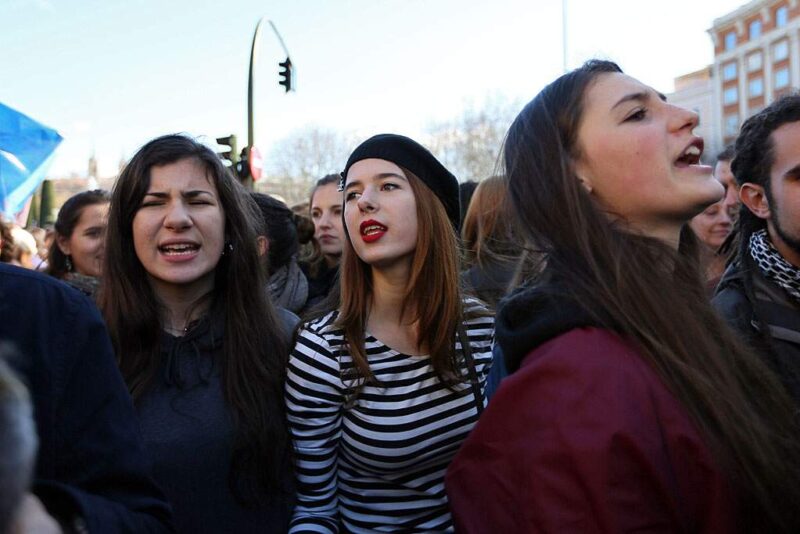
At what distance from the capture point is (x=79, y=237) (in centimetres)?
434

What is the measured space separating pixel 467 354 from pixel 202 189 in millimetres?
1145

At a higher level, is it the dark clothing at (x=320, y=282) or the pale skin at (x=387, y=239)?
the pale skin at (x=387, y=239)

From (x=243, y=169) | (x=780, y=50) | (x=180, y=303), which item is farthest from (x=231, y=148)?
(x=780, y=50)

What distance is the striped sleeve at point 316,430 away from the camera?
2.20 meters

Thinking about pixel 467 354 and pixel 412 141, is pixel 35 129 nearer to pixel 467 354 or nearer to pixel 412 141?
pixel 412 141

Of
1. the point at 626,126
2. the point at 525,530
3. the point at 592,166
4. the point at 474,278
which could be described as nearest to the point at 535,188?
the point at 592,166

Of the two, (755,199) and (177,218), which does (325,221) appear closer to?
(177,218)

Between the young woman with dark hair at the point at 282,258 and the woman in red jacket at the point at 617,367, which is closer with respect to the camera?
the woman in red jacket at the point at 617,367

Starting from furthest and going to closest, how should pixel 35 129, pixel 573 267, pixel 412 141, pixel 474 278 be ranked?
pixel 35 129 < pixel 474 278 < pixel 412 141 < pixel 573 267

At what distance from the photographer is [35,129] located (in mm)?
5840

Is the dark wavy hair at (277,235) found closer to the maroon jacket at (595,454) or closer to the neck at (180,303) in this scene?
the neck at (180,303)

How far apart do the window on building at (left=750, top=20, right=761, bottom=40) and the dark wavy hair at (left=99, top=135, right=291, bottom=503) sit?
2641 inches

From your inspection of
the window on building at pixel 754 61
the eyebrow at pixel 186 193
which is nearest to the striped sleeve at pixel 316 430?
the eyebrow at pixel 186 193

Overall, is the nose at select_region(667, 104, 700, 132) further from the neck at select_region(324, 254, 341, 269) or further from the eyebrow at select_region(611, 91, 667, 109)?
the neck at select_region(324, 254, 341, 269)
